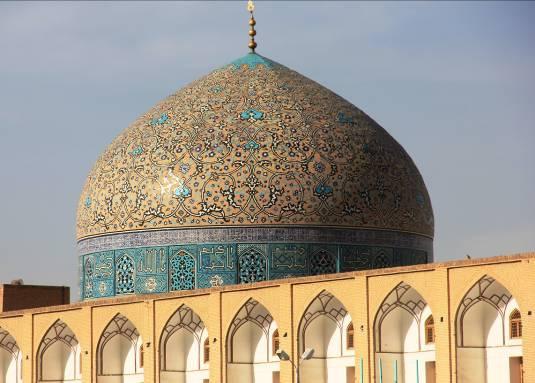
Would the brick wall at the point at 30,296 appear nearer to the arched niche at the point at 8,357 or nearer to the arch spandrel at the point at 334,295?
the arched niche at the point at 8,357

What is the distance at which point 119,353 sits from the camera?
23.7 m

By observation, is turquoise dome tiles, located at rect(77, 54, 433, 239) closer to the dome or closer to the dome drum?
the dome

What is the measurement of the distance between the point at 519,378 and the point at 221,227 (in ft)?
19.7

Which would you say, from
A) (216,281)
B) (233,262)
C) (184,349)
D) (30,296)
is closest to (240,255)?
(233,262)

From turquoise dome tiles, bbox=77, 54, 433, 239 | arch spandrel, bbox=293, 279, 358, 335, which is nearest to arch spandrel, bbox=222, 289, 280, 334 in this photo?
arch spandrel, bbox=293, 279, 358, 335

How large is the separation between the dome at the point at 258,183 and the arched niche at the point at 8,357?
6.02 feet

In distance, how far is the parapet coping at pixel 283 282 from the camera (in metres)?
18.7

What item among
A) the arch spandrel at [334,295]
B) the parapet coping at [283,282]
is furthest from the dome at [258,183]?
the arch spandrel at [334,295]

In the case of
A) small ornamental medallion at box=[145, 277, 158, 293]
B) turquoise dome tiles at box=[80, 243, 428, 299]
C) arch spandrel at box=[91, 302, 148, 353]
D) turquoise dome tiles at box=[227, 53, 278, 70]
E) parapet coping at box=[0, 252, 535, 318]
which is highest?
turquoise dome tiles at box=[227, 53, 278, 70]

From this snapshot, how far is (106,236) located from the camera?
2450 centimetres

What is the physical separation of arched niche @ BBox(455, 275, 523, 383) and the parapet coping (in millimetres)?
389

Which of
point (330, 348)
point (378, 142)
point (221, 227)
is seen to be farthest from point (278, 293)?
point (378, 142)

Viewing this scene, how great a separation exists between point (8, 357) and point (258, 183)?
517cm

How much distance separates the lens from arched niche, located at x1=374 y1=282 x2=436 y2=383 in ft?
65.9
